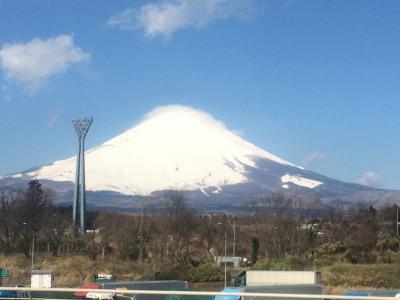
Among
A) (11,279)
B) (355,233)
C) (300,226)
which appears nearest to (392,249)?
(355,233)

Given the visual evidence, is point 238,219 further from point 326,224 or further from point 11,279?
point 11,279

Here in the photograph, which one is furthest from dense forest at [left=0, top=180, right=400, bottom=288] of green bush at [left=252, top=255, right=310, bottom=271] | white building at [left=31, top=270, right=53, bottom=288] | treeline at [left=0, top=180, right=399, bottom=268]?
white building at [left=31, top=270, right=53, bottom=288]

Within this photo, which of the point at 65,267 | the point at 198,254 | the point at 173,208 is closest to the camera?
the point at 65,267

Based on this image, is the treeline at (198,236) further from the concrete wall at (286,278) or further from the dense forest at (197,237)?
the concrete wall at (286,278)

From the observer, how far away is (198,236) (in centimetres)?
7262

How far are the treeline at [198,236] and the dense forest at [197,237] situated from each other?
88 millimetres

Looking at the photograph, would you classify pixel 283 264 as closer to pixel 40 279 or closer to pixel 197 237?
pixel 197 237

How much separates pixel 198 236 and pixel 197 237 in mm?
184

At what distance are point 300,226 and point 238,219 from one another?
11758 mm

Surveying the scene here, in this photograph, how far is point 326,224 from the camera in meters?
74.9

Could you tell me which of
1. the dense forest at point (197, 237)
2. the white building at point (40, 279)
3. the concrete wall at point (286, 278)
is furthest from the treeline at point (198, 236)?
the concrete wall at point (286, 278)

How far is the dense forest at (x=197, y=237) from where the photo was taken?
211ft

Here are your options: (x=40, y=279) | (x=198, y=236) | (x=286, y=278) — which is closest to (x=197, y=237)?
(x=198, y=236)

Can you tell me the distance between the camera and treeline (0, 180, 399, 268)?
6506 cm
